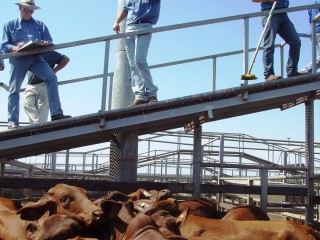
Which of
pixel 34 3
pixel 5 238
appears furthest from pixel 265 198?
pixel 34 3

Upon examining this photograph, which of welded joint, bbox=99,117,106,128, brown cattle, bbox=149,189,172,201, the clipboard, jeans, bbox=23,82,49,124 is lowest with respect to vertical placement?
brown cattle, bbox=149,189,172,201

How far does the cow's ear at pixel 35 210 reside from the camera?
16.1ft

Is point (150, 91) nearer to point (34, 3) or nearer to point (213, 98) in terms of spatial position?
point (213, 98)

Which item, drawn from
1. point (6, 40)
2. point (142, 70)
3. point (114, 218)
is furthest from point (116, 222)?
point (6, 40)

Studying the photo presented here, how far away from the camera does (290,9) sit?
24.6 ft

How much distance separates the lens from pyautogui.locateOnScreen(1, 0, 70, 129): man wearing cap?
679 cm

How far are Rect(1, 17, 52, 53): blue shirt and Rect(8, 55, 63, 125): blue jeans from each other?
1.36 ft

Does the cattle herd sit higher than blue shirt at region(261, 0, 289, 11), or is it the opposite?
blue shirt at region(261, 0, 289, 11)

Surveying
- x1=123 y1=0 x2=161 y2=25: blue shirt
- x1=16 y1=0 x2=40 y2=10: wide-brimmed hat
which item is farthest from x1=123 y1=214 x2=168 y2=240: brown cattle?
x1=16 y1=0 x2=40 y2=10: wide-brimmed hat

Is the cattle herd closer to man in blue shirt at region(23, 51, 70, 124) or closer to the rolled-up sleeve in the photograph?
man in blue shirt at region(23, 51, 70, 124)

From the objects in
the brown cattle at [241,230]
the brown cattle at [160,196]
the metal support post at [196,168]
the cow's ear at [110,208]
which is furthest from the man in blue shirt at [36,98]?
the cow's ear at [110,208]

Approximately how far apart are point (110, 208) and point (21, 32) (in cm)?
382

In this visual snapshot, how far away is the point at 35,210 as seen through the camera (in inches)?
194

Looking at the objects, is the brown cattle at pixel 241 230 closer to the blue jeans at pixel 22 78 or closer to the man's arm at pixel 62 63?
the blue jeans at pixel 22 78
